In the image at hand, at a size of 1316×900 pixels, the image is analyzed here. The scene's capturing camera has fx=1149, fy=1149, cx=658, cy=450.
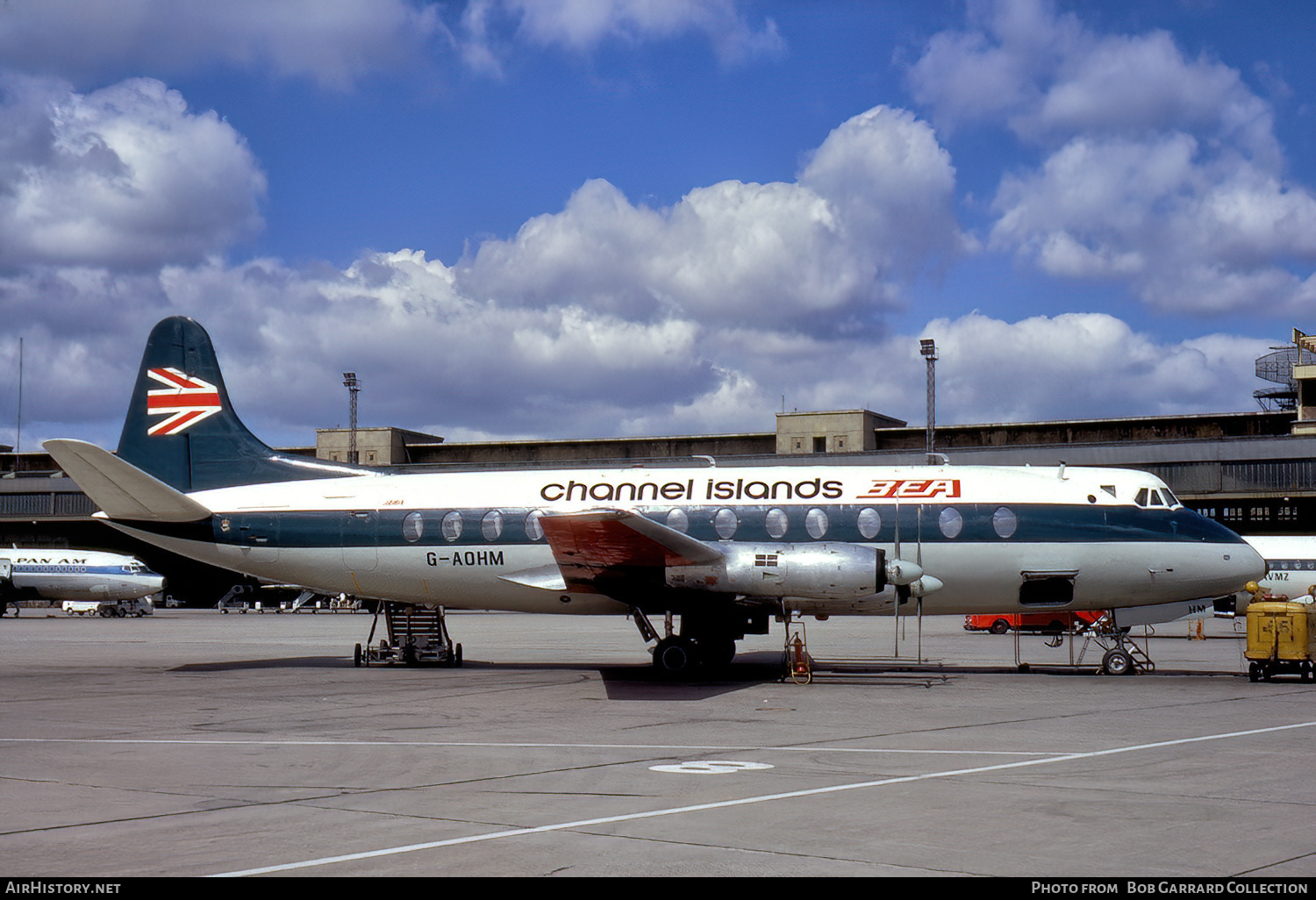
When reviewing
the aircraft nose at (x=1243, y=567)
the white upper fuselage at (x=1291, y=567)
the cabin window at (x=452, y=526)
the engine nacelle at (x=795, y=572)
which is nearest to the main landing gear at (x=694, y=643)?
the engine nacelle at (x=795, y=572)

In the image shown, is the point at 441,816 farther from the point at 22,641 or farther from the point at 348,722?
the point at 22,641

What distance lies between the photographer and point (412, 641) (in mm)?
26953

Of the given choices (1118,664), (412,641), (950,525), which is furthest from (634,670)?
(1118,664)

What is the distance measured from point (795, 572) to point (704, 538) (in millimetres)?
2963

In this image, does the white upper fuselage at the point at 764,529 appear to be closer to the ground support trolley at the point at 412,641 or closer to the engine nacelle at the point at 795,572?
the engine nacelle at the point at 795,572

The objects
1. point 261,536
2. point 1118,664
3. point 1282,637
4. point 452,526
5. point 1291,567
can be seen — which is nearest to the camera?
point 1282,637

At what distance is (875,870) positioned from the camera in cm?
734

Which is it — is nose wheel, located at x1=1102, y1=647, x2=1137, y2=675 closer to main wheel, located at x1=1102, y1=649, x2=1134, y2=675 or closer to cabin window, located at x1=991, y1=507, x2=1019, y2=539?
main wheel, located at x1=1102, y1=649, x2=1134, y2=675

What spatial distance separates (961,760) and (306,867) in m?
7.33

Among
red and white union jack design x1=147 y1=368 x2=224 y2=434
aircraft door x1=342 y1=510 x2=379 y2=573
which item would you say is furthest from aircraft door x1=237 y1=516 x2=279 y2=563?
red and white union jack design x1=147 y1=368 x2=224 y2=434

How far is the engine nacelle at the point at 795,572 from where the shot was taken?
2091cm

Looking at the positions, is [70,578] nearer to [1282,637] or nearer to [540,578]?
[540,578]

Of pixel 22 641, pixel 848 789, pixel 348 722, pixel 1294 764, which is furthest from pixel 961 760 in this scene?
pixel 22 641
